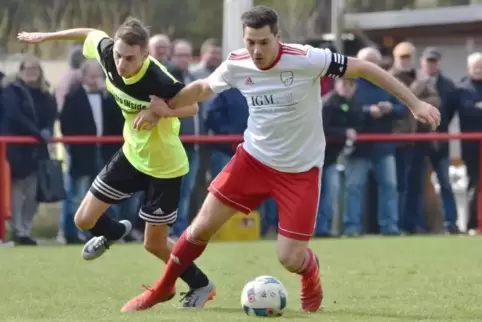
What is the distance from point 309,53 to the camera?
7797 mm

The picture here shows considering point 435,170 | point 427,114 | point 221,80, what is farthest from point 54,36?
point 435,170

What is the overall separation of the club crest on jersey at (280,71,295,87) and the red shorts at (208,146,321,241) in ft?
2.02

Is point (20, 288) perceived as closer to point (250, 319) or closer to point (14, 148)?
point (250, 319)

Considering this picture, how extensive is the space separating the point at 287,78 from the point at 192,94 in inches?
26.4

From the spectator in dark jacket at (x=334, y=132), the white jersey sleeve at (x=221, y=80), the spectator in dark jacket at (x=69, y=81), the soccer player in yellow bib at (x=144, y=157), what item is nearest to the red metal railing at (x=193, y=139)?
the spectator in dark jacket at (x=334, y=132)

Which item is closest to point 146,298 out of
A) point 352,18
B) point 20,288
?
point 20,288

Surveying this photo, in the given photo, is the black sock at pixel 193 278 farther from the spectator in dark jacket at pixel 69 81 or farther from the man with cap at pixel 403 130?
the man with cap at pixel 403 130

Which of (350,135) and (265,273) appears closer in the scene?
(265,273)

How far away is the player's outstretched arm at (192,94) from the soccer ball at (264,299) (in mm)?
1302

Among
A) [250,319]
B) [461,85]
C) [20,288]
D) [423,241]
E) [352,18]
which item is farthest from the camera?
[352,18]

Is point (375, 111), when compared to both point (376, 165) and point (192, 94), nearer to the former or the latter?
point (376, 165)

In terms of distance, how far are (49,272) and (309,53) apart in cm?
394

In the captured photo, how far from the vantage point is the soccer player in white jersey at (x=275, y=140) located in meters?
7.71

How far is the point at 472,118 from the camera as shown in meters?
14.7
